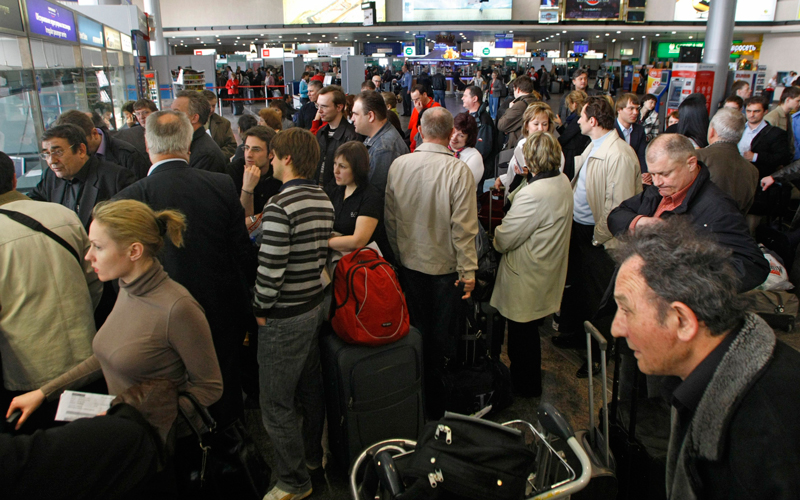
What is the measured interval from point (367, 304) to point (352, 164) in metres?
0.73

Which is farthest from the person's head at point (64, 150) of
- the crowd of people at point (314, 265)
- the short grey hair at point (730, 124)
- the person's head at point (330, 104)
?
the short grey hair at point (730, 124)

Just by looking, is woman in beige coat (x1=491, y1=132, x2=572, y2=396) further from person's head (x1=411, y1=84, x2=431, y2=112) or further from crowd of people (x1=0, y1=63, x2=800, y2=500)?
person's head (x1=411, y1=84, x2=431, y2=112)

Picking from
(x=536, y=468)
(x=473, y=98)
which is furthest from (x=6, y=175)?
(x=473, y=98)

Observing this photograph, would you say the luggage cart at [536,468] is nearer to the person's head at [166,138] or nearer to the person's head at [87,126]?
the person's head at [166,138]

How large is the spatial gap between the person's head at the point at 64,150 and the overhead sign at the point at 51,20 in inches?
117

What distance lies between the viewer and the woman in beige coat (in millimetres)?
2725

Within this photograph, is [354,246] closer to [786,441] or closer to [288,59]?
[786,441]

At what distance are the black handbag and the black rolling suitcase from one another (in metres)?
0.53

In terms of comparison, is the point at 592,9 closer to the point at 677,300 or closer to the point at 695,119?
the point at 695,119

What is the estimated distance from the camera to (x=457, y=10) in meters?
26.5

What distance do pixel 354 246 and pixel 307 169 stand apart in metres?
0.46

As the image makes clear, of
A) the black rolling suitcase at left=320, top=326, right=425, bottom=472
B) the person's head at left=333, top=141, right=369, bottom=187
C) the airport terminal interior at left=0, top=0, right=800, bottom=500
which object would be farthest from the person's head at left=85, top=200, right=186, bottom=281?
the person's head at left=333, top=141, right=369, bottom=187

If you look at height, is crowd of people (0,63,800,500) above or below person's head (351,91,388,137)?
below

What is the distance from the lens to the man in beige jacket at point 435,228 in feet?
8.77
